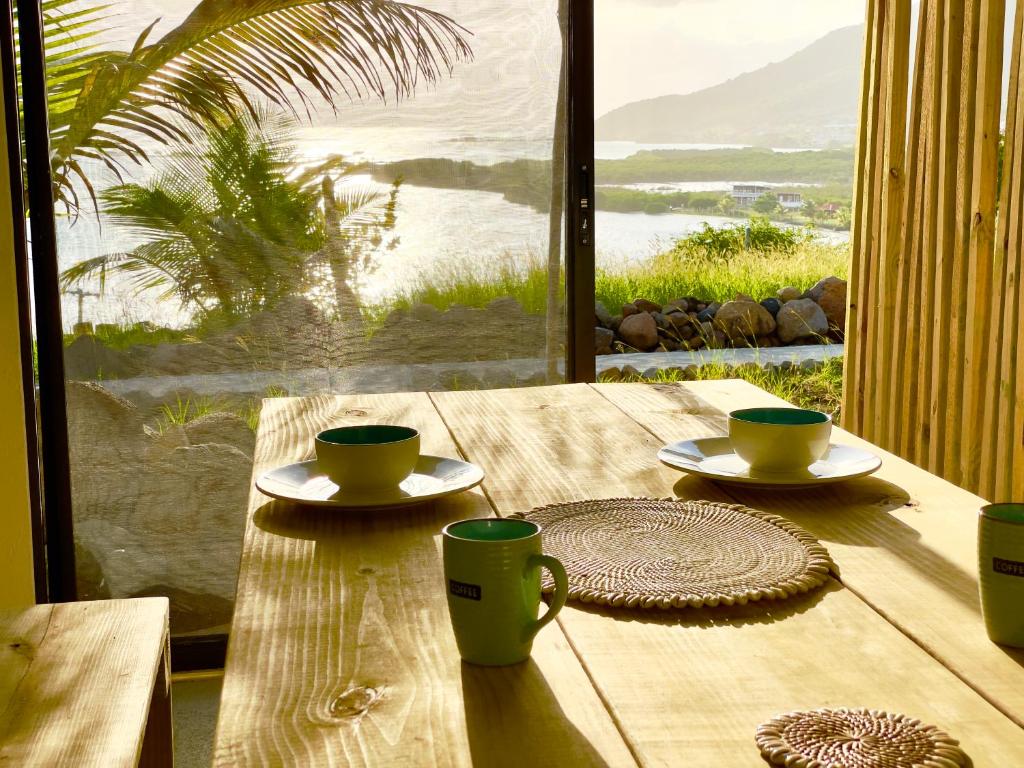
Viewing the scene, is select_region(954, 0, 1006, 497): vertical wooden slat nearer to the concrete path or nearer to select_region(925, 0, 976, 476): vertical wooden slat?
select_region(925, 0, 976, 476): vertical wooden slat

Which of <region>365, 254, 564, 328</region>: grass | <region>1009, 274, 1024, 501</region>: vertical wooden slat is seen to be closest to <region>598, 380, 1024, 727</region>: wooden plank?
<region>1009, 274, 1024, 501</region>: vertical wooden slat

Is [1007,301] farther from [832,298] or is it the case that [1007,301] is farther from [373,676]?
[373,676]

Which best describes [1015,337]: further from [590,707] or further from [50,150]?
[50,150]

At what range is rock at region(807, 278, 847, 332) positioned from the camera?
381 centimetres

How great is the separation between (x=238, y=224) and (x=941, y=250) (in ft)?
5.40

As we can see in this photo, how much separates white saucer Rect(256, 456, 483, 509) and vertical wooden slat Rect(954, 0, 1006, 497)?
5.11 ft

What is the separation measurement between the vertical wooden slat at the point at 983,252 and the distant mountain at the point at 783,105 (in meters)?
1.10

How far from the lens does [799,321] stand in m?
3.80

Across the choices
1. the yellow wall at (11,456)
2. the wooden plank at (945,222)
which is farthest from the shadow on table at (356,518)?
the wooden plank at (945,222)

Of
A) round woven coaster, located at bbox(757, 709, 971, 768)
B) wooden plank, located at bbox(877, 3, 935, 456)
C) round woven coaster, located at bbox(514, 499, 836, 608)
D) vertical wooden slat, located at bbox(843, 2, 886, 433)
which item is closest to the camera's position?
round woven coaster, located at bbox(757, 709, 971, 768)

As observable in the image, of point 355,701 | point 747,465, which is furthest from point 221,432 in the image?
point 355,701

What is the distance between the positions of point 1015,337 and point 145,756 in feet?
6.13

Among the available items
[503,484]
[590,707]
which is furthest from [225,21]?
[590,707]

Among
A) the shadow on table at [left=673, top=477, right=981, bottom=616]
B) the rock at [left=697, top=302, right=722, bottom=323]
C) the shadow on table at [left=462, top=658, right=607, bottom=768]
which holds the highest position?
Answer: the shadow on table at [left=462, top=658, right=607, bottom=768]
